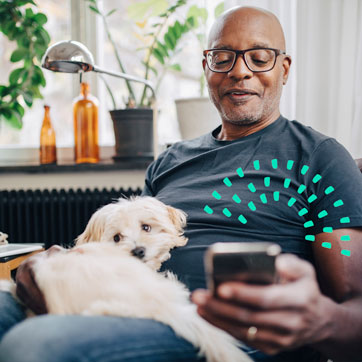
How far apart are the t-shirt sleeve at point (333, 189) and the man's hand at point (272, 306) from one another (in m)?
0.41

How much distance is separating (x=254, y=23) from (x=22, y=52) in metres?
1.72

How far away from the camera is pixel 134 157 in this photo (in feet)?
8.28

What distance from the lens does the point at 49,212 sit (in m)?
2.53

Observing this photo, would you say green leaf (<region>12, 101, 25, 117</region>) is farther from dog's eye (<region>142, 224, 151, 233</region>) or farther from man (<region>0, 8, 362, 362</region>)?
dog's eye (<region>142, 224, 151, 233</region>)

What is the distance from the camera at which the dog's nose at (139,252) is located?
3.76 feet

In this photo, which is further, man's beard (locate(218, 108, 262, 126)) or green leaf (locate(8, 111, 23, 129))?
green leaf (locate(8, 111, 23, 129))

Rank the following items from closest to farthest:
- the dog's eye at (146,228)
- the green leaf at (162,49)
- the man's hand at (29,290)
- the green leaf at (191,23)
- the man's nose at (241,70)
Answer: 1. the man's hand at (29,290)
2. the dog's eye at (146,228)
3. the man's nose at (241,70)
4. the green leaf at (191,23)
5. the green leaf at (162,49)

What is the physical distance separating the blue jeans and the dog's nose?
250 mm

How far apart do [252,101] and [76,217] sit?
4.68 ft

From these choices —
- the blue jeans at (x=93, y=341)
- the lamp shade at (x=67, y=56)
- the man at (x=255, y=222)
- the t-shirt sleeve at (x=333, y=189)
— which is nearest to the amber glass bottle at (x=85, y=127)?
the lamp shade at (x=67, y=56)

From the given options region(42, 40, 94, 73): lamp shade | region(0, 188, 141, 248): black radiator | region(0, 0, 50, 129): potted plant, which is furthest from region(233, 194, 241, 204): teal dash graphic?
region(0, 0, 50, 129): potted plant

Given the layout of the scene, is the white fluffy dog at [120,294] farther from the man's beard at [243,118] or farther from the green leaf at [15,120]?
the green leaf at [15,120]

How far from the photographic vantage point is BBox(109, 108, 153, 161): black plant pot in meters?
2.45

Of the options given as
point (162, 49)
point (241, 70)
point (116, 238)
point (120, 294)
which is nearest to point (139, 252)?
point (116, 238)
